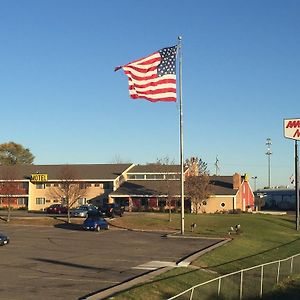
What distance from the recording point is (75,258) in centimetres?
2638

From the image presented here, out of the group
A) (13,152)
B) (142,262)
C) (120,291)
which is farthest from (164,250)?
(13,152)

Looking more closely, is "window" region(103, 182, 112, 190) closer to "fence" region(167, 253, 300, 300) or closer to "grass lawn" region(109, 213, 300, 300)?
"grass lawn" region(109, 213, 300, 300)

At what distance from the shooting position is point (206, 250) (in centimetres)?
3011

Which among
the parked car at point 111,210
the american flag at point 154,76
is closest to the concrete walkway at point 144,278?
the american flag at point 154,76

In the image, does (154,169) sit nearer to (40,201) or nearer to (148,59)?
(40,201)

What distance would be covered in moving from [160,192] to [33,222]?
2451 centimetres

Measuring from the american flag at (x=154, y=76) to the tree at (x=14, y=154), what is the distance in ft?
320

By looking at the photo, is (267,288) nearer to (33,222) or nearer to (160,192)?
(33,222)

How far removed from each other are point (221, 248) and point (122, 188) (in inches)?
1845

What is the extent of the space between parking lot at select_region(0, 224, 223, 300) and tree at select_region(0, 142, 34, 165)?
85.2 meters

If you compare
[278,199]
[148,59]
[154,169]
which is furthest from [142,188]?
[278,199]

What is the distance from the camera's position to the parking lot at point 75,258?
18.2 metres

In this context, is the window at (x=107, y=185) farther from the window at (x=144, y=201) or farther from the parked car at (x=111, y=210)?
the parked car at (x=111, y=210)

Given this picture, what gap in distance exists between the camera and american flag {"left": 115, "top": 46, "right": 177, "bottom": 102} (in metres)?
29.4
